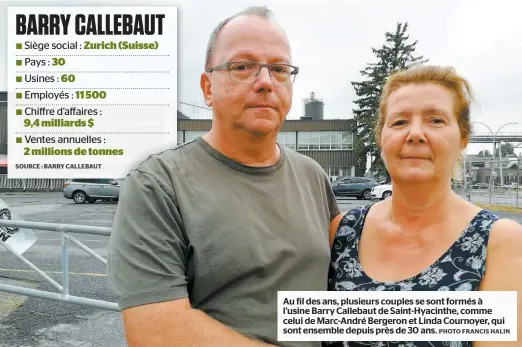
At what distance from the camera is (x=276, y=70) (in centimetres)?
140

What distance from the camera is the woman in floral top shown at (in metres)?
1.34

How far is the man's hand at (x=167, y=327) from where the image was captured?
1159 mm

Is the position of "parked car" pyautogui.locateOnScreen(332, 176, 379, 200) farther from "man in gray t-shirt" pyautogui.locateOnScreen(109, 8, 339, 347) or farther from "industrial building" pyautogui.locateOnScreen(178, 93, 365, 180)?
"man in gray t-shirt" pyautogui.locateOnScreen(109, 8, 339, 347)

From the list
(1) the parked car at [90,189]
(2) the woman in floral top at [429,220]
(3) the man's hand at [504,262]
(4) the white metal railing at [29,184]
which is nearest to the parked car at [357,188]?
(1) the parked car at [90,189]

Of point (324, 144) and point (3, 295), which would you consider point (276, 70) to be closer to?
point (3, 295)

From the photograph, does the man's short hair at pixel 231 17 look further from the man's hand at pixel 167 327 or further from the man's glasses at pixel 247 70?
the man's hand at pixel 167 327

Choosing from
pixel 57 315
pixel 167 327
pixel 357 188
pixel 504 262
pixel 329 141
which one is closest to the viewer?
pixel 167 327

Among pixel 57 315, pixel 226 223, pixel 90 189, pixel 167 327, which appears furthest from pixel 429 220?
pixel 90 189

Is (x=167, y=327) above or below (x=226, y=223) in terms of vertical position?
below

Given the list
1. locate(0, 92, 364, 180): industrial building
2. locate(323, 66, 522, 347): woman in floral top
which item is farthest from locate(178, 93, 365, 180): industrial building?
locate(323, 66, 522, 347): woman in floral top

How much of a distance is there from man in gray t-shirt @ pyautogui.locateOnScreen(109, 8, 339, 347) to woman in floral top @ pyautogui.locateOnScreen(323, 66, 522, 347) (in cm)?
22

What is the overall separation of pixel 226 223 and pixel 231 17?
0.68m

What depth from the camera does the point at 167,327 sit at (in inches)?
45.9

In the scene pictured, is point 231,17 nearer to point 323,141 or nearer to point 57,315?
point 57,315
